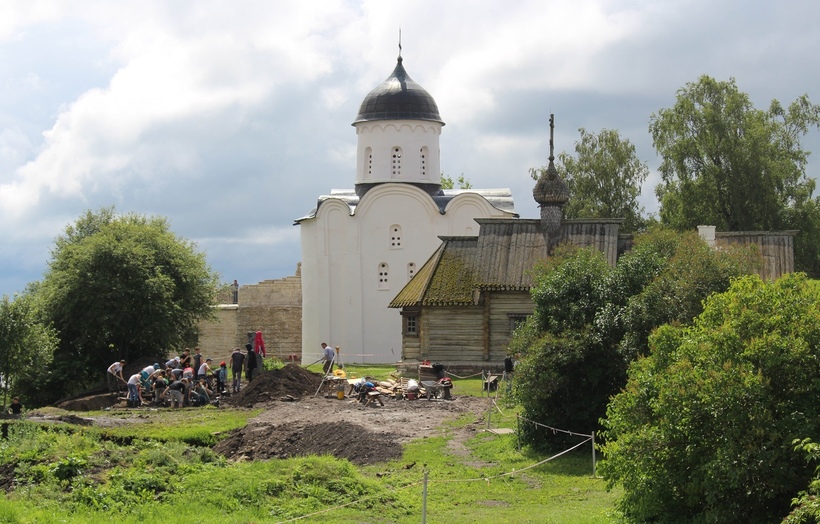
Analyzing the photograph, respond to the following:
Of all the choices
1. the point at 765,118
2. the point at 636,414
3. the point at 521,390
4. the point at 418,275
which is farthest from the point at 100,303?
the point at 765,118

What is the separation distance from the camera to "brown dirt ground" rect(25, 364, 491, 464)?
24156mm

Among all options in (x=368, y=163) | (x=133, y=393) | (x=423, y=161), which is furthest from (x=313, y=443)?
(x=368, y=163)

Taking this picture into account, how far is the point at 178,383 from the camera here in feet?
109

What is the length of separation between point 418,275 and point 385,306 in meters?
9.49

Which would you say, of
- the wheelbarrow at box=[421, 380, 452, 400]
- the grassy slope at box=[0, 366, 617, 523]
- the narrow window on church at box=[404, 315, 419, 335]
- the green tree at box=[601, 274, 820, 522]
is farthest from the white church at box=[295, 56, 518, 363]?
the green tree at box=[601, 274, 820, 522]

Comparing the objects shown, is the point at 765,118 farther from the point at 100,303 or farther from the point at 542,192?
the point at 100,303

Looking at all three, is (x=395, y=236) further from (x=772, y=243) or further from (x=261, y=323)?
(x=772, y=243)

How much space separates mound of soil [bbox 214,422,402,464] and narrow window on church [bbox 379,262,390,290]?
2714 centimetres

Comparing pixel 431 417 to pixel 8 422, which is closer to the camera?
pixel 8 422

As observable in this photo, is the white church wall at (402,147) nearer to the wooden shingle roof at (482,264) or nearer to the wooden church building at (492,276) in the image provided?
the wooden shingle roof at (482,264)

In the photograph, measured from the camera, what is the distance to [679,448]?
16938 mm

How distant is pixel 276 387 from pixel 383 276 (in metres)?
20.3

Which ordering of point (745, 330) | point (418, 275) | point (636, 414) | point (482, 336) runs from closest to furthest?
point (745, 330) → point (636, 414) → point (482, 336) → point (418, 275)

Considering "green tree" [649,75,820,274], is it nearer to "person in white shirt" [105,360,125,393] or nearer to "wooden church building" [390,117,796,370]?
"wooden church building" [390,117,796,370]
